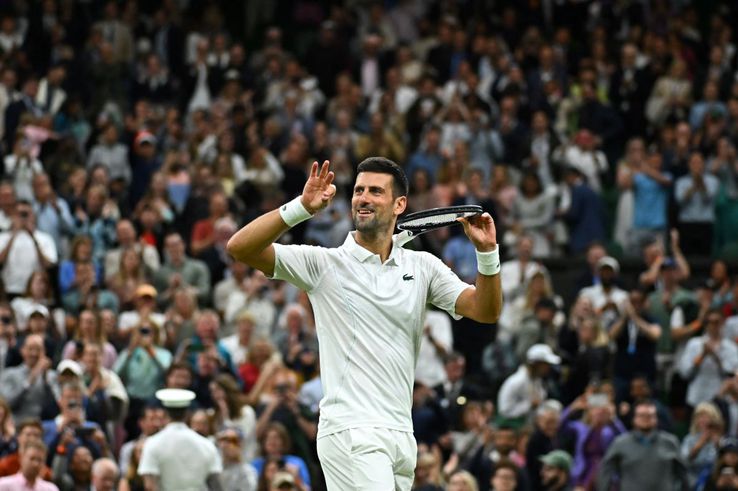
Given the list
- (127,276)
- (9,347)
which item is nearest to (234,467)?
(9,347)

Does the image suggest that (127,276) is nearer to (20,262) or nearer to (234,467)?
(20,262)

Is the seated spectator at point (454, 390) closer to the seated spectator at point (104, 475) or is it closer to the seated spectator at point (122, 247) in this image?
the seated spectator at point (122, 247)

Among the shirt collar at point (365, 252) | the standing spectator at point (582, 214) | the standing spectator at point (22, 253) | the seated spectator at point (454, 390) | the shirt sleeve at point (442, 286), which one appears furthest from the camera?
the standing spectator at point (582, 214)

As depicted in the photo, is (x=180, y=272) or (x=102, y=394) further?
(x=180, y=272)

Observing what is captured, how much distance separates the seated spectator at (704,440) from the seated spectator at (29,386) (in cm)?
596

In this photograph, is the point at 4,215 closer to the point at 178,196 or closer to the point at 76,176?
the point at 76,176

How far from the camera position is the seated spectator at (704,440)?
16250 millimetres

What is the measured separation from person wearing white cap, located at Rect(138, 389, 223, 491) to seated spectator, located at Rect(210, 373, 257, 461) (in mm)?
1789

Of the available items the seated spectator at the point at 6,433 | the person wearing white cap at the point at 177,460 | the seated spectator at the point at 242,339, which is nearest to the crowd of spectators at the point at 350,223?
the seated spectator at the point at 6,433

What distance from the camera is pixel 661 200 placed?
20.8m

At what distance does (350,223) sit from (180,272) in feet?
7.78

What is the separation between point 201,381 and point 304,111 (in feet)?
23.7

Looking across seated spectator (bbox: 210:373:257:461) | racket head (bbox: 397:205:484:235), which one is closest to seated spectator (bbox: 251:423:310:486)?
seated spectator (bbox: 210:373:257:461)

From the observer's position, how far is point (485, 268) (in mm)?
8055
